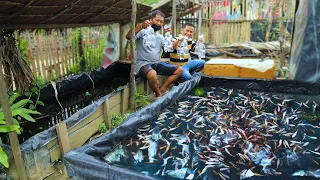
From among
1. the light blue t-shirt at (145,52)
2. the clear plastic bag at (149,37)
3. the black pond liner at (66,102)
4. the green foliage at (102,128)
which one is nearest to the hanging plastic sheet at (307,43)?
the light blue t-shirt at (145,52)

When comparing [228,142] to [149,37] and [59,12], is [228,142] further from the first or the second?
[59,12]

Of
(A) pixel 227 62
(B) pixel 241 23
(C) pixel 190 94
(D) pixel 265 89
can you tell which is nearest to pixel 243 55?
(B) pixel 241 23

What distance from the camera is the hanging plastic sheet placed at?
481cm

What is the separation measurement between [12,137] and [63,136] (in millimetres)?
787

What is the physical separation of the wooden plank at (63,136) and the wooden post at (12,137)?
564mm

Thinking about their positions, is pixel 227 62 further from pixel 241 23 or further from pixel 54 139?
pixel 241 23

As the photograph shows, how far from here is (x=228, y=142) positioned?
9.79ft

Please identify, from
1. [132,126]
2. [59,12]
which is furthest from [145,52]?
[132,126]

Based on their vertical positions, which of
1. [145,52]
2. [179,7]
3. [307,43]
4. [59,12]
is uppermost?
[179,7]

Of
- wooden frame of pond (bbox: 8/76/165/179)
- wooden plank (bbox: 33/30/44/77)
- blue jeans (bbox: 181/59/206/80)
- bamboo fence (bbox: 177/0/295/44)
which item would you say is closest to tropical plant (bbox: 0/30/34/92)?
wooden plank (bbox: 33/30/44/77)

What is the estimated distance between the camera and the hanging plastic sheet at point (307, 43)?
481cm

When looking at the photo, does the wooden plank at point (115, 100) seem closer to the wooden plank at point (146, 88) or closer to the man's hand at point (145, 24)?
the wooden plank at point (146, 88)

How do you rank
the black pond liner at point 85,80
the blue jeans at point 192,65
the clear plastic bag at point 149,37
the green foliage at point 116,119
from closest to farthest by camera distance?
1. the green foliage at point 116,119
2. the clear plastic bag at point 149,37
3. the black pond liner at point 85,80
4. the blue jeans at point 192,65

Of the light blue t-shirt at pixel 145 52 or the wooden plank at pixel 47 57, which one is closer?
the light blue t-shirt at pixel 145 52
